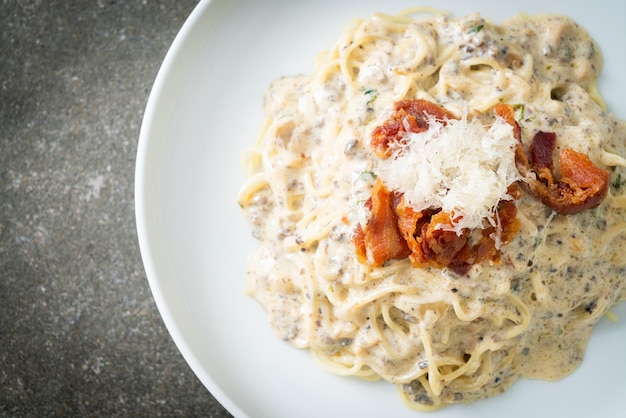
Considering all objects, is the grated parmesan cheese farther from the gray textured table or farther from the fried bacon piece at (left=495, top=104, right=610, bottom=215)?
the gray textured table

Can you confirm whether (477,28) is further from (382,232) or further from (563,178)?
(382,232)

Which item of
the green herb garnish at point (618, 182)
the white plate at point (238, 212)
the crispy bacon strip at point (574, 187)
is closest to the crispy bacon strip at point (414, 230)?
the crispy bacon strip at point (574, 187)

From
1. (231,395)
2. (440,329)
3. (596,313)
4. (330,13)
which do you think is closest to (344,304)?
(440,329)

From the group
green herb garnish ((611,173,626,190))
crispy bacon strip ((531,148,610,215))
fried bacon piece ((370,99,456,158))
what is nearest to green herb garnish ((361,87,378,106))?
fried bacon piece ((370,99,456,158))

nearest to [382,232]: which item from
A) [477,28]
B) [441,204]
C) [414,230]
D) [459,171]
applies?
[414,230]

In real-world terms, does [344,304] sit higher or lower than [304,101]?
lower

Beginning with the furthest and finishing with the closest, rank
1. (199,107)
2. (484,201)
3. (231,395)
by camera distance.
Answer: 1. (199,107)
2. (231,395)
3. (484,201)

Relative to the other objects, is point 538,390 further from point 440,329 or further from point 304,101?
point 304,101
